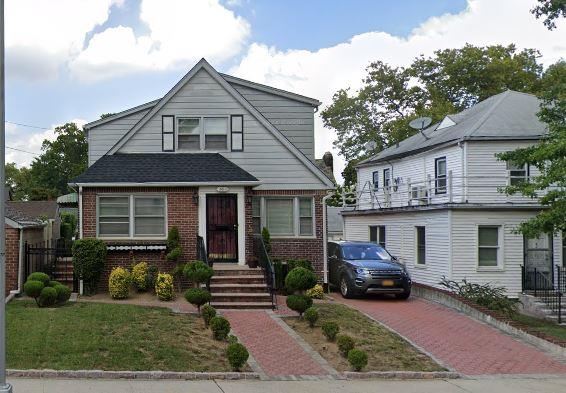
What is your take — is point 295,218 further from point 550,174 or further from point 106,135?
point 550,174

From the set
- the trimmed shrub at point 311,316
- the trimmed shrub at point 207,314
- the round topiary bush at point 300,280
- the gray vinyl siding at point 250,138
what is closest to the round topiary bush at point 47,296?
the trimmed shrub at point 207,314

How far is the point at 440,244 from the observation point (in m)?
22.5

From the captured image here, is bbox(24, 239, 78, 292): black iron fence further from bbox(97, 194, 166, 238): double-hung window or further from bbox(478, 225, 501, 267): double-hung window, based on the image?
bbox(478, 225, 501, 267): double-hung window

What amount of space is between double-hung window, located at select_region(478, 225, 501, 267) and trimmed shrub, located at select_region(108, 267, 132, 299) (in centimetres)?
1229

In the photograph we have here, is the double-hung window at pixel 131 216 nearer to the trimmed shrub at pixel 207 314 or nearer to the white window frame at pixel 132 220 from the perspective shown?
the white window frame at pixel 132 220

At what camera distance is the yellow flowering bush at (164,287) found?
53.3 feet

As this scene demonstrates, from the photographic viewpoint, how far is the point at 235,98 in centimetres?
2000

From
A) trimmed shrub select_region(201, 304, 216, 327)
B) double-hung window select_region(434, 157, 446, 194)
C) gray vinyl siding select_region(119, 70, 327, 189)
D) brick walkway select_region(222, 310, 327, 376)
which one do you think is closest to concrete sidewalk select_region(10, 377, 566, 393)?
brick walkway select_region(222, 310, 327, 376)

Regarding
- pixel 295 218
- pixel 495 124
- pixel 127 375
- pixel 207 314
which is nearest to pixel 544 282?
pixel 495 124

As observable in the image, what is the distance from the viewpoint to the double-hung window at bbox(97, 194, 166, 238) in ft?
60.2

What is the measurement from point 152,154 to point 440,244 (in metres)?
10.7

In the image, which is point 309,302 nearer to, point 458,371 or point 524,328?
point 458,371

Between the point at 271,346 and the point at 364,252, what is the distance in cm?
876

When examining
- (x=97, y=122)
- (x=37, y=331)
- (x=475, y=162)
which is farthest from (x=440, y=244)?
(x=37, y=331)
